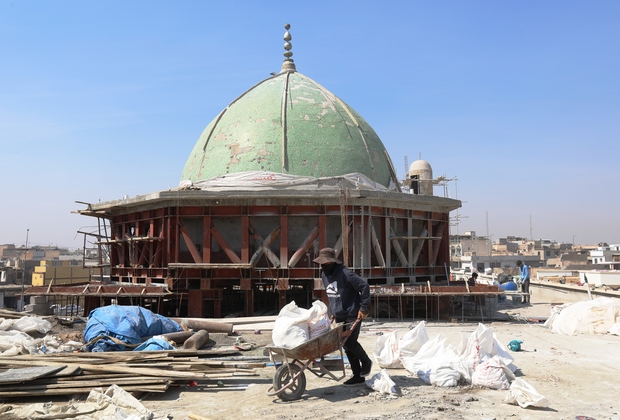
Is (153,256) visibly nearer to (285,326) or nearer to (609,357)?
(285,326)

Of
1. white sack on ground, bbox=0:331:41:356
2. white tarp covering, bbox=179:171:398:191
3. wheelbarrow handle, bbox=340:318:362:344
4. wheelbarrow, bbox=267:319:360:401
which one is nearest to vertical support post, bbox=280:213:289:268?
white tarp covering, bbox=179:171:398:191

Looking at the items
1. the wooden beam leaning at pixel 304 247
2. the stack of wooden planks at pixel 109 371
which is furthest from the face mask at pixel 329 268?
the wooden beam leaning at pixel 304 247

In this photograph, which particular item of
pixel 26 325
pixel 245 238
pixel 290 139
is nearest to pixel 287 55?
pixel 290 139

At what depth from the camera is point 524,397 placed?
6211mm

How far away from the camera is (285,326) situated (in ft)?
22.2

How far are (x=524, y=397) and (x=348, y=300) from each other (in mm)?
2507

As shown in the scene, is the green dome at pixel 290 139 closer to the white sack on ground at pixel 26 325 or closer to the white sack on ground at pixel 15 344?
the white sack on ground at pixel 26 325

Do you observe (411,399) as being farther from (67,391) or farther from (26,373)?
(26,373)

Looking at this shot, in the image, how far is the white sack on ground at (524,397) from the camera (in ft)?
20.2

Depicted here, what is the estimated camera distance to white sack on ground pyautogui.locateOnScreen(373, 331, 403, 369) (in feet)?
27.6

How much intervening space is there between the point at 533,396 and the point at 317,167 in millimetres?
13022

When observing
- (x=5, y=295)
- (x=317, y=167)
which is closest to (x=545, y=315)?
(x=317, y=167)

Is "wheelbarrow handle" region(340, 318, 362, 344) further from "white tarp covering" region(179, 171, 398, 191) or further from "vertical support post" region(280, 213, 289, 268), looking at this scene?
"white tarp covering" region(179, 171, 398, 191)

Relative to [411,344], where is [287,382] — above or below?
below
